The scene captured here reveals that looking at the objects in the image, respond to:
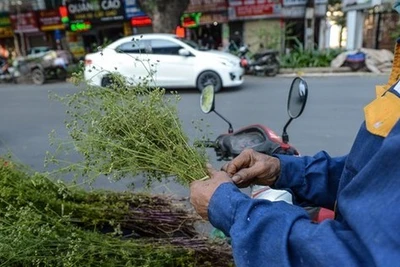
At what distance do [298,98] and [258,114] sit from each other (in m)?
4.81

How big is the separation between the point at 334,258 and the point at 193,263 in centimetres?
108

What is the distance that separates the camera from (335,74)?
1126 centimetres

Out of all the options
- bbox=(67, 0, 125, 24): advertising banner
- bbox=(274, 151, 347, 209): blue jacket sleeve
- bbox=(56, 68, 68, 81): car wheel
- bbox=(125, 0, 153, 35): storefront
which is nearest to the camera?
bbox=(274, 151, 347, 209): blue jacket sleeve

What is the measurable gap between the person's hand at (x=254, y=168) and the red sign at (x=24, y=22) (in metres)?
21.8

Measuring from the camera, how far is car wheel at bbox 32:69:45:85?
12656 millimetres

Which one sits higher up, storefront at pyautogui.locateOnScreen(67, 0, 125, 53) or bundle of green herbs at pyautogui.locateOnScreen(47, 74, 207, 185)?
storefront at pyautogui.locateOnScreen(67, 0, 125, 53)

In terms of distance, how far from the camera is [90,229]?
1.72m

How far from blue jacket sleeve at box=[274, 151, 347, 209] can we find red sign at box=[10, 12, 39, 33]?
2180 cm

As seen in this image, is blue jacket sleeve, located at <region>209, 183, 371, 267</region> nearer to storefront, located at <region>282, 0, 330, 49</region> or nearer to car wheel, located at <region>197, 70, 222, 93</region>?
car wheel, located at <region>197, 70, 222, 93</region>

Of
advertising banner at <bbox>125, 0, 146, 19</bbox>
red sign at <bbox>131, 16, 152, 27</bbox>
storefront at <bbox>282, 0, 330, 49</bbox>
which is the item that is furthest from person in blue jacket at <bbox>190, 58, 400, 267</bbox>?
advertising banner at <bbox>125, 0, 146, 19</bbox>

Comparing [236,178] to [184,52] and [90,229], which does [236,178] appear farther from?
[184,52]

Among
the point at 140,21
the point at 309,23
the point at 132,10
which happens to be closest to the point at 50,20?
the point at 132,10

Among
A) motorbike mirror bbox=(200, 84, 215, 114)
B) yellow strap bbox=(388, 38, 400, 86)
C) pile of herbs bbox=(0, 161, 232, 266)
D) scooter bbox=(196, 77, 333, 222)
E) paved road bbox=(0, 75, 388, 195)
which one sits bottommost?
paved road bbox=(0, 75, 388, 195)

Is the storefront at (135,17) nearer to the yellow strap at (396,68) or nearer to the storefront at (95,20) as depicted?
the storefront at (95,20)
